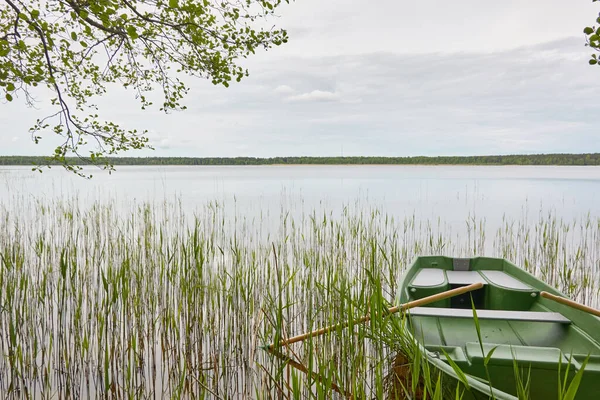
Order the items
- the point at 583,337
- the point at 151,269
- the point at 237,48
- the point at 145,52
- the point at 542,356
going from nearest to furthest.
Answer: the point at 542,356 < the point at 583,337 < the point at 151,269 < the point at 237,48 < the point at 145,52

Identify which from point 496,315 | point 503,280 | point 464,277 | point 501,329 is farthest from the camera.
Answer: point 464,277

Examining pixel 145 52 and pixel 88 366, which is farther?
pixel 145 52

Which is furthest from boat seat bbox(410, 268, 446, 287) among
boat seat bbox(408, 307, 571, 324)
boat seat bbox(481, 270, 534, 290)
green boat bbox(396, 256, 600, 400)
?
boat seat bbox(408, 307, 571, 324)

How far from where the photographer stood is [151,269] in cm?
364

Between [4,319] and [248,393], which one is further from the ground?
[4,319]

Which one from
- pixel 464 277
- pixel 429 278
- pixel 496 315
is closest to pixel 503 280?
pixel 464 277

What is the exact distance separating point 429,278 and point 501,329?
0.96 metres

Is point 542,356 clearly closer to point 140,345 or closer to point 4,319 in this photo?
point 140,345

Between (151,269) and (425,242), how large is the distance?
427cm

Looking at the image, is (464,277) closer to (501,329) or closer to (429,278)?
(429,278)

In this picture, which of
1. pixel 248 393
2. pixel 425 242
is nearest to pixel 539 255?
pixel 425 242

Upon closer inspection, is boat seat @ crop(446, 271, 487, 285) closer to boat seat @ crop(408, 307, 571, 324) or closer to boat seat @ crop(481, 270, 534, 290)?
boat seat @ crop(481, 270, 534, 290)

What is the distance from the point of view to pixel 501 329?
2691 mm

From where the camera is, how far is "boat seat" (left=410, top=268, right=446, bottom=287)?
337 centimetres
